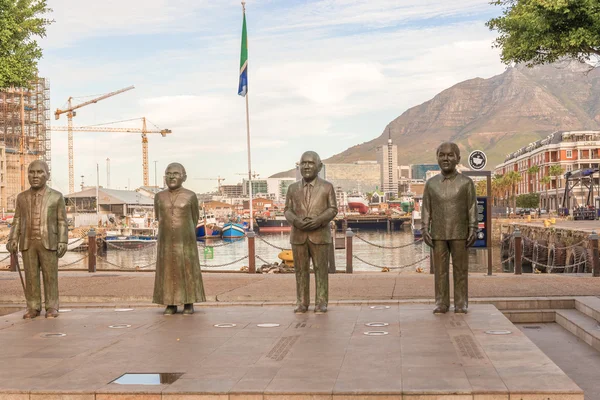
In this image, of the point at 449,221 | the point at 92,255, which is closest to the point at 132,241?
the point at 92,255

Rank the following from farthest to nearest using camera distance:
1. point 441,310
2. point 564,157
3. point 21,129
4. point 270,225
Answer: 1. point 21,129
2. point 270,225
3. point 564,157
4. point 441,310

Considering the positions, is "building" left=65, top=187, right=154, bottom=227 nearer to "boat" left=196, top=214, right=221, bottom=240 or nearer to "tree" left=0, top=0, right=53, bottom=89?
"boat" left=196, top=214, right=221, bottom=240

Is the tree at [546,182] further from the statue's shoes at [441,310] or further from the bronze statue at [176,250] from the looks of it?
the bronze statue at [176,250]

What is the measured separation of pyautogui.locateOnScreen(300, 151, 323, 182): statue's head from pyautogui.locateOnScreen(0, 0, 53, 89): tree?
968 centimetres

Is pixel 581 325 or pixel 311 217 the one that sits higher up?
pixel 311 217

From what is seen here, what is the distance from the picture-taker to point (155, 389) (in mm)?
5590

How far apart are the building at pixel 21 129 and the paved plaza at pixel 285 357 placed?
392 feet

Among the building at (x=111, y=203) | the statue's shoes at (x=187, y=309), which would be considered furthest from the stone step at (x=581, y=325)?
the building at (x=111, y=203)

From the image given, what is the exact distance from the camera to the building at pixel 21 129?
124 meters

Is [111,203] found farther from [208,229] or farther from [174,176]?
[174,176]

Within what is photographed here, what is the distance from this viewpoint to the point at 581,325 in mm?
9438

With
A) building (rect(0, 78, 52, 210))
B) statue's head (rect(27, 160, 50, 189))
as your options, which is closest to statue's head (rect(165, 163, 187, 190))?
statue's head (rect(27, 160, 50, 189))

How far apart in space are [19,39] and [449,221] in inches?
493

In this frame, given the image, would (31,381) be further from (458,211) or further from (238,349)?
(458,211)
